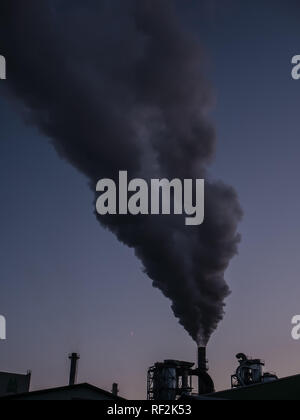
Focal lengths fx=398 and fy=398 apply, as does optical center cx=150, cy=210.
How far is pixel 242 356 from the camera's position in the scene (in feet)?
135

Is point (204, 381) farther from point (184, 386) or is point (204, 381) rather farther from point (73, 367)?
point (73, 367)

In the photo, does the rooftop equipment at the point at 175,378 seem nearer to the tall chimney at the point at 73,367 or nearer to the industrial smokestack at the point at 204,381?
the industrial smokestack at the point at 204,381

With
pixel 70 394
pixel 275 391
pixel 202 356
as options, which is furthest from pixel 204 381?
pixel 70 394

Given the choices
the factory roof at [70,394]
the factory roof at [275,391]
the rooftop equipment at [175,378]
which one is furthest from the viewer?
the rooftop equipment at [175,378]

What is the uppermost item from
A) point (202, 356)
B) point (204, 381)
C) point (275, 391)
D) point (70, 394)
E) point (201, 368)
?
point (202, 356)

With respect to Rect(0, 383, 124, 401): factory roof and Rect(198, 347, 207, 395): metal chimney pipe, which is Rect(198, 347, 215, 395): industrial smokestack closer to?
Rect(198, 347, 207, 395): metal chimney pipe

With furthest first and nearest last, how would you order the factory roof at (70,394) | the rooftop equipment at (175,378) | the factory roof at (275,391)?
the rooftop equipment at (175,378) → the factory roof at (70,394) → the factory roof at (275,391)

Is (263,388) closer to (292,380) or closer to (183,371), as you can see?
(292,380)

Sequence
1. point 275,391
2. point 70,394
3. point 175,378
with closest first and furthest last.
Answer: point 275,391 → point 70,394 → point 175,378

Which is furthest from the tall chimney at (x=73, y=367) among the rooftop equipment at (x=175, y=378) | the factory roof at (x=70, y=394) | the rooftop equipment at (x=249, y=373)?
the factory roof at (x=70, y=394)

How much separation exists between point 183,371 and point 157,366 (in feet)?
8.31

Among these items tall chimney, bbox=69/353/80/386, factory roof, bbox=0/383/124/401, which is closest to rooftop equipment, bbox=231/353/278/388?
tall chimney, bbox=69/353/80/386

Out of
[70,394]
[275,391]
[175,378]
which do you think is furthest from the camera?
[175,378]

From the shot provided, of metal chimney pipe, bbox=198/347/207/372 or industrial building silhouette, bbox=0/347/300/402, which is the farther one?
metal chimney pipe, bbox=198/347/207/372
